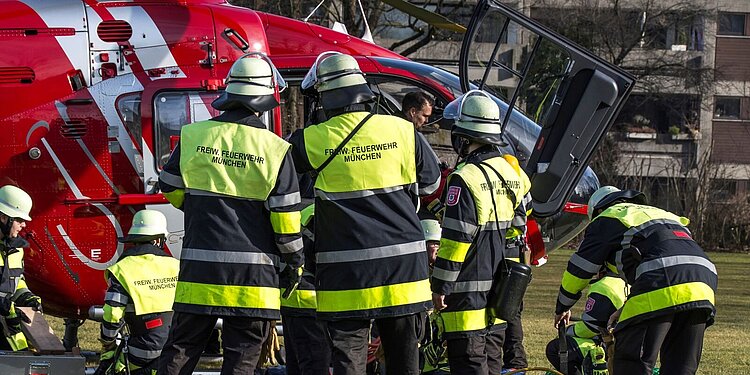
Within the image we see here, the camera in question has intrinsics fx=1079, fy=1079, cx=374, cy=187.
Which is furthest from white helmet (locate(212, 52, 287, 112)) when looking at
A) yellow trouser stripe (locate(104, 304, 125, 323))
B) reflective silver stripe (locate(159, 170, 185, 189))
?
yellow trouser stripe (locate(104, 304, 125, 323))

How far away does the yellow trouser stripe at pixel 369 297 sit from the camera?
6.02 meters

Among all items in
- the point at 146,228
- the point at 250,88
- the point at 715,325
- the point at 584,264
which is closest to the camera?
the point at 250,88

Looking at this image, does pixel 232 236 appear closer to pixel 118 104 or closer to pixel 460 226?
pixel 460 226

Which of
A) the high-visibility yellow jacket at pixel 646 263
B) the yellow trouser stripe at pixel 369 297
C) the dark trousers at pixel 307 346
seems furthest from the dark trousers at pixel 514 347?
the yellow trouser stripe at pixel 369 297

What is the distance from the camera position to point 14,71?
9000mm

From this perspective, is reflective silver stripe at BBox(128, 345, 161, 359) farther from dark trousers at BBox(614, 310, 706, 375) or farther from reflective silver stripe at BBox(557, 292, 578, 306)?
dark trousers at BBox(614, 310, 706, 375)

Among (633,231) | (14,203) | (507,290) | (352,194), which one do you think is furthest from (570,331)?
(14,203)

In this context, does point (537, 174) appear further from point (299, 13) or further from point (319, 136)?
point (299, 13)

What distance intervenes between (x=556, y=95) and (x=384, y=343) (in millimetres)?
4161

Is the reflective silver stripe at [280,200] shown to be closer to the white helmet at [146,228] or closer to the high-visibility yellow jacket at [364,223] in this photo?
the high-visibility yellow jacket at [364,223]

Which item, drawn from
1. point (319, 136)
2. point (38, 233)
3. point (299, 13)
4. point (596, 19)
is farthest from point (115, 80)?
point (596, 19)

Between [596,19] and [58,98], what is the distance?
32.8 m

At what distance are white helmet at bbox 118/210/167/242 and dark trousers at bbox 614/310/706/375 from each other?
135 inches

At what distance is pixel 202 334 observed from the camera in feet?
20.0
